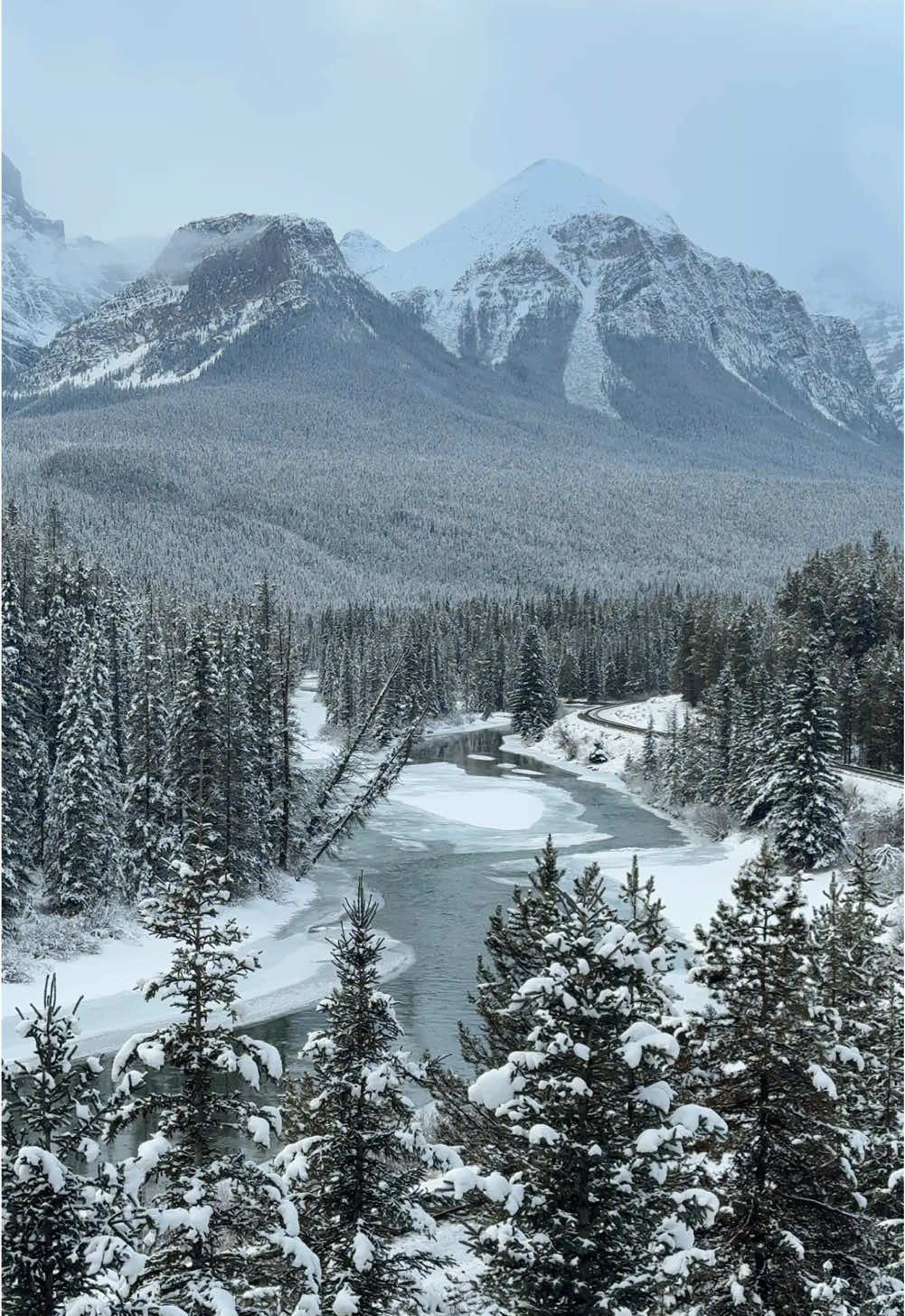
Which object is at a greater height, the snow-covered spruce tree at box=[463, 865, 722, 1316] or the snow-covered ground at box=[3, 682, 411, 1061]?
the snow-covered spruce tree at box=[463, 865, 722, 1316]

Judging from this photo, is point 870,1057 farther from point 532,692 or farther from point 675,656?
point 675,656

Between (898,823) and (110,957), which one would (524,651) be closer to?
(898,823)

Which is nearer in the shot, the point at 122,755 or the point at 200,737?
the point at 200,737

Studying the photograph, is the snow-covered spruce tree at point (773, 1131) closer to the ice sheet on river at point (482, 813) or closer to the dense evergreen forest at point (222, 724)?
the dense evergreen forest at point (222, 724)

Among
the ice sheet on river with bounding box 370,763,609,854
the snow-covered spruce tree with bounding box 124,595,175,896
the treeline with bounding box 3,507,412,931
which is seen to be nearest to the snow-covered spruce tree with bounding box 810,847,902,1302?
the treeline with bounding box 3,507,412,931

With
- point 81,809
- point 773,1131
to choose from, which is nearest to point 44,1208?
point 773,1131

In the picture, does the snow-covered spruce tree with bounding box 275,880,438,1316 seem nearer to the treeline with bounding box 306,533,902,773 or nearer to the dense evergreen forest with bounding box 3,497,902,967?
the dense evergreen forest with bounding box 3,497,902,967

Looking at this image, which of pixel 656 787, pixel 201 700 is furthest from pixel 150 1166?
pixel 656 787
